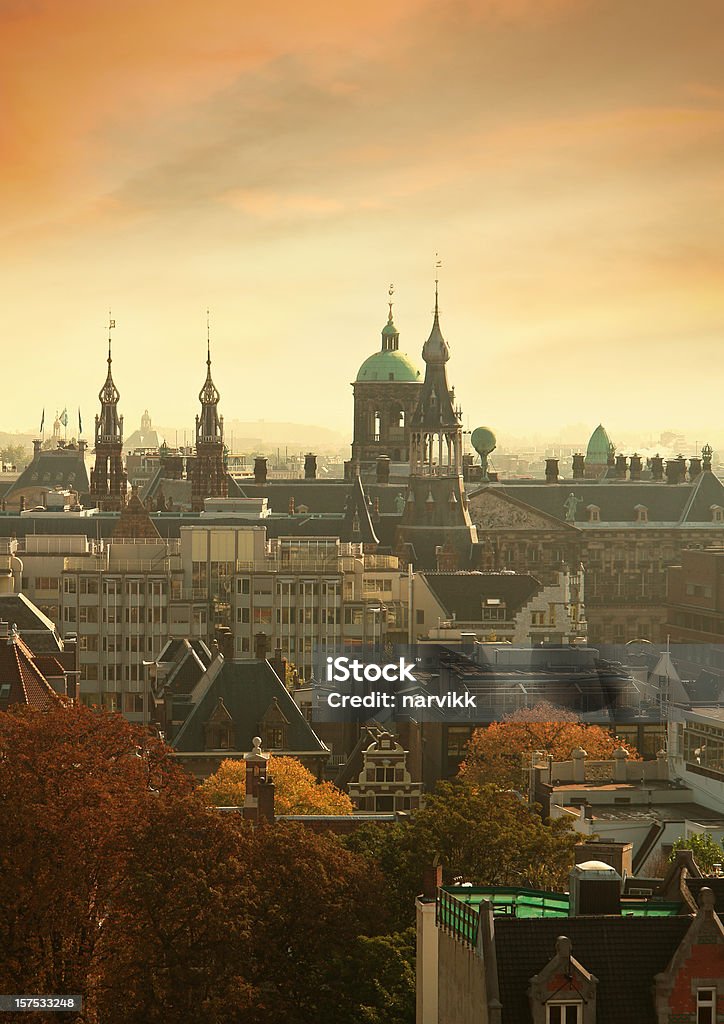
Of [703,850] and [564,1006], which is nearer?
[564,1006]

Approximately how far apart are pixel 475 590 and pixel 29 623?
129ft

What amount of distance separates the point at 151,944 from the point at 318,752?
48.5 metres

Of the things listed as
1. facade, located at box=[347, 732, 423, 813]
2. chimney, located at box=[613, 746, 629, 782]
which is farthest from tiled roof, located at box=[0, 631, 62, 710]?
chimney, located at box=[613, 746, 629, 782]

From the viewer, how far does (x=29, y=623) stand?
13925 centimetres

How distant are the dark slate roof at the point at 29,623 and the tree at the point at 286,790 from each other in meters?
37.6

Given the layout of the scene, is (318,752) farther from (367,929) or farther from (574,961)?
(574,961)

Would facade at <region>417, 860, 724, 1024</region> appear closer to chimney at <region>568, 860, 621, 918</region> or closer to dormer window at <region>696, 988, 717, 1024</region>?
dormer window at <region>696, 988, 717, 1024</region>

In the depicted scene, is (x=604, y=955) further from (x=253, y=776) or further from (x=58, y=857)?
(x=253, y=776)

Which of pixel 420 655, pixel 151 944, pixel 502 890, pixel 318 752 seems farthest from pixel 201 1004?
pixel 420 655

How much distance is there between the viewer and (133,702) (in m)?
150

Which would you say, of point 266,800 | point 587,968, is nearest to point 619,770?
point 266,800

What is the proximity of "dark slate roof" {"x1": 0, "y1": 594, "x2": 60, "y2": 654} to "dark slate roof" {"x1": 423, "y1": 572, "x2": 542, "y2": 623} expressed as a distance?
32.3 metres

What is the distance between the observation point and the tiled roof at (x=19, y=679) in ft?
351

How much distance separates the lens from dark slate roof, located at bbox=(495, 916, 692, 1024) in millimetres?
44188
